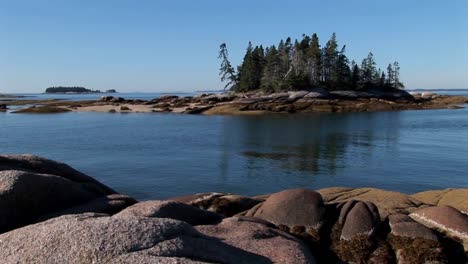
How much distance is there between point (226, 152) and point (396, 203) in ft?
77.7

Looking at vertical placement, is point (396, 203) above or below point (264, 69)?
below

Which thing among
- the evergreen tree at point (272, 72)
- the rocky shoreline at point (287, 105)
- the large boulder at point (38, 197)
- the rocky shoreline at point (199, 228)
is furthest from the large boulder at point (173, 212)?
the evergreen tree at point (272, 72)

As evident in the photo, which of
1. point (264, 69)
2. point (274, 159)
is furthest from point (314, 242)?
point (264, 69)

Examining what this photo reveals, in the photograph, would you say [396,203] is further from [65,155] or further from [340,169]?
[65,155]

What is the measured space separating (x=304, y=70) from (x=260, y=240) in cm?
10407

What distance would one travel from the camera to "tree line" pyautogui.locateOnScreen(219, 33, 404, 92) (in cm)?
10662

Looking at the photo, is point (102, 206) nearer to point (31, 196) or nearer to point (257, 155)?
point (31, 196)

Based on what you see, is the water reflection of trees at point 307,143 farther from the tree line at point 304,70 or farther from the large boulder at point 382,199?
the tree line at point 304,70

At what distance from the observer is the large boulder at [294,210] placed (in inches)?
445

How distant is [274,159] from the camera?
33062mm

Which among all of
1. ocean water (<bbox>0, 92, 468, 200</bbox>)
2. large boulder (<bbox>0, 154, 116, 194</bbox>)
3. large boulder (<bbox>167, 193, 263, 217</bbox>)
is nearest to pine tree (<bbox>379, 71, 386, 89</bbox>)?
ocean water (<bbox>0, 92, 468, 200</bbox>)

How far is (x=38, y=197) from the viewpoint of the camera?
9688mm

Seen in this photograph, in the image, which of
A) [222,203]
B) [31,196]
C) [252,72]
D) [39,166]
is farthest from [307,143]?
[252,72]

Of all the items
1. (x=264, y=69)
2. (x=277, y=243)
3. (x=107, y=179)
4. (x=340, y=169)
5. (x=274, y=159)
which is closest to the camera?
(x=277, y=243)
